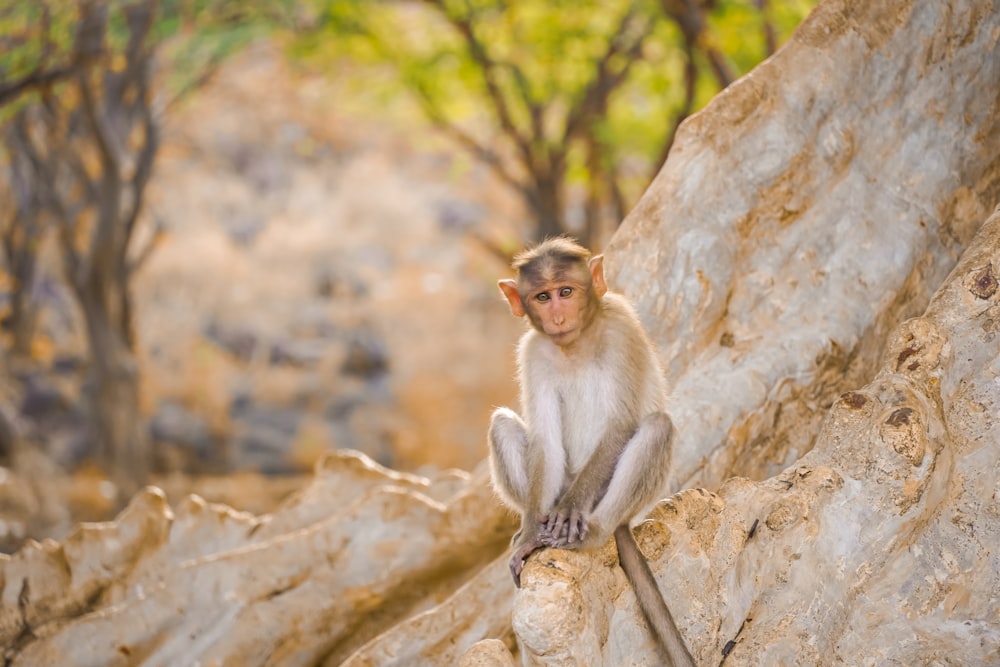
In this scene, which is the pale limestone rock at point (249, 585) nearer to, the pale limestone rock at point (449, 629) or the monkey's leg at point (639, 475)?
the pale limestone rock at point (449, 629)

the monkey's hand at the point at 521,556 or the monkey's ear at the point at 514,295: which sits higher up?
the monkey's ear at the point at 514,295

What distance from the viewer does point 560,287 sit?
13.1ft

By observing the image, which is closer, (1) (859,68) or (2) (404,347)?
(1) (859,68)

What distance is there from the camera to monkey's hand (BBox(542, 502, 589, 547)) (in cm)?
369

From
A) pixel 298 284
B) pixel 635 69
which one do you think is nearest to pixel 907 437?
pixel 635 69

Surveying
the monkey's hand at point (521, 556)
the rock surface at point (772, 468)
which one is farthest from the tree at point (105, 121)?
the monkey's hand at point (521, 556)

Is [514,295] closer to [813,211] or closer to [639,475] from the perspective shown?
[639,475]

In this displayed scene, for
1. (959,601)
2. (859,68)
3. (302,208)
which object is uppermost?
(302,208)

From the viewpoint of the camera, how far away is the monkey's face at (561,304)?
4.00 metres

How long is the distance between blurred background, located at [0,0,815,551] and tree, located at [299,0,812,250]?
1.6 inches

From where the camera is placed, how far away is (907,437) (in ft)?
12.3

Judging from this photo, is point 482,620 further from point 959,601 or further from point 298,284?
point 298,284

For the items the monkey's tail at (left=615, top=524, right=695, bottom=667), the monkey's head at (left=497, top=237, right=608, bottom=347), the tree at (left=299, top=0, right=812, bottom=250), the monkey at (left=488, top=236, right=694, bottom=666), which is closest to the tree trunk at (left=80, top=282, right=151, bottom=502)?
the tree at (left=299, top=0, right=812, bottom=250)

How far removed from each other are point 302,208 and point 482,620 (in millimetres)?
24831
